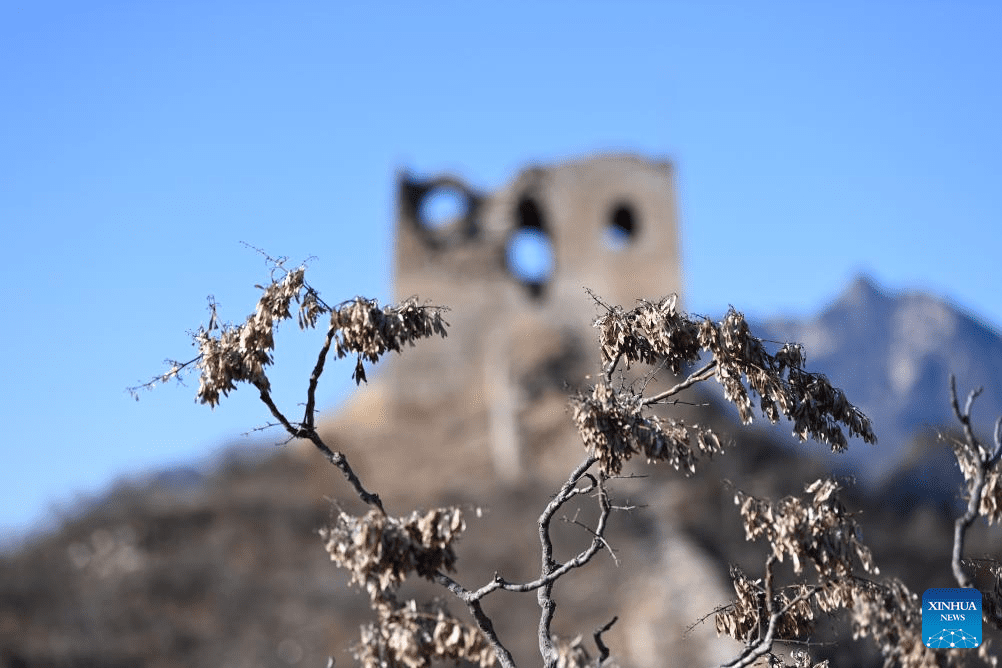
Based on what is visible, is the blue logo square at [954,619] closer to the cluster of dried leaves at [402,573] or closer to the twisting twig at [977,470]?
the twisting twig at [977,470]

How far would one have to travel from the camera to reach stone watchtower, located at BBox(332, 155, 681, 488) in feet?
99.1

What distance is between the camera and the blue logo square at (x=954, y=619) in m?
4.88

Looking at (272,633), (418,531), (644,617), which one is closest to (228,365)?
(418,531)

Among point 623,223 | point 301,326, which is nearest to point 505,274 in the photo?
point 623,223

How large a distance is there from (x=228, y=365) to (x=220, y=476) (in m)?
26.3

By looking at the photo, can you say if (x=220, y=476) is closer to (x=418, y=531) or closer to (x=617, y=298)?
(x=617, y=298)

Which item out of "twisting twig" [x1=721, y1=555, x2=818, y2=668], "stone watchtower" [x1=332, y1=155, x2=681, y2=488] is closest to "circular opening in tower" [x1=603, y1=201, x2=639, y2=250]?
"stone watchtower" [x1=332, y1=155, x2=681, y2=488]

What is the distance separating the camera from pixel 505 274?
108 ft

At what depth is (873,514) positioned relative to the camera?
93.7 ft

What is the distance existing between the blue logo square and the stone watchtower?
23.7 meters

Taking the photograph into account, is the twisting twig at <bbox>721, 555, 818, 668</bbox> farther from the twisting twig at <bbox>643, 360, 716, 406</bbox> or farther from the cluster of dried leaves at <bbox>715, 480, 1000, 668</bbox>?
the twisting twig at <bbox>643, 360, 716, 406</bbox>

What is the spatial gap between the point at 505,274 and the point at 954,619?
27953mm

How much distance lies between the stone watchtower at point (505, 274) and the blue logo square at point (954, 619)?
932 inches

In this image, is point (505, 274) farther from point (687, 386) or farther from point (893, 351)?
point (687, 386)
